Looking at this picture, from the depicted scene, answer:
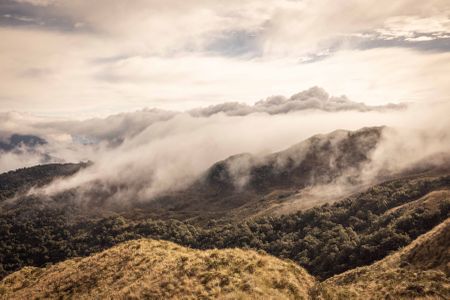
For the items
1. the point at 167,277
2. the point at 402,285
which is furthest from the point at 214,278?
the point at 402,285

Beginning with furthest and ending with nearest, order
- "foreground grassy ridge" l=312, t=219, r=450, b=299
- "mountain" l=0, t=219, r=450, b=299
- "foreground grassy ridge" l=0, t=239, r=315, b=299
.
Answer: "foreground grassy ridge" l=0, t=239, r=315, b=299 → "mountain" l=0, t=219, r=450, b=299 → "foreground grassy ridge" l=312, t=219, r=450, b=299

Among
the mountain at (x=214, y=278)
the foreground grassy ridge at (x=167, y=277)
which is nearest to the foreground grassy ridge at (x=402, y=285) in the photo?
the mountain at (x=214, y=278)

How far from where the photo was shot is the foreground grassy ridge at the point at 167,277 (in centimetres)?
3294

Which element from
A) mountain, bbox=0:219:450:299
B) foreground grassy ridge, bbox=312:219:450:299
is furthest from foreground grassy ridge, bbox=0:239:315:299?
foreground grassy ridge, bbox=312:219:450:299

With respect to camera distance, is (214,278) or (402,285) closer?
(402,285)

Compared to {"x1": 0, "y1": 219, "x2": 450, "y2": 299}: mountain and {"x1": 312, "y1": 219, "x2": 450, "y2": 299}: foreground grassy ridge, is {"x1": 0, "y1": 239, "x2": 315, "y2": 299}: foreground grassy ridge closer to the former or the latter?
{"x1": 0, "y1": 219, "x2": 450, "y2": 299}: mountain

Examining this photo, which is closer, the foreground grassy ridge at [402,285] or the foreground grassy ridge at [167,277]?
the foreground grassy ridge at [402,285]

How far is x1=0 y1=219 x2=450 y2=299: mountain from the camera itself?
3250 centimetres

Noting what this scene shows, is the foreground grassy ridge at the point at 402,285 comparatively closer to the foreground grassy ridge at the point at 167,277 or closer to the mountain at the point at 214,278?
the mountain at the point at 214,278

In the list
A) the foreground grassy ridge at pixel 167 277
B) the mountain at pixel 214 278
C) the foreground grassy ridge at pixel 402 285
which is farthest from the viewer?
the foreground grassy ridge at pixel 167 277

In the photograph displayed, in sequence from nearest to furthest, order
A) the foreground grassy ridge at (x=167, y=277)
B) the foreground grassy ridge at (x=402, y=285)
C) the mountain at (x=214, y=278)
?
1. the foreground grassy ridge at (x=402, y=285)
2. the mountain at (x=214, y=278)
3. the foreground grassy ridge at (x=167, y=277)

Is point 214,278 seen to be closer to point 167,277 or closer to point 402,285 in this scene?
point 167,277

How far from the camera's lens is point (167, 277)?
36.5 meters

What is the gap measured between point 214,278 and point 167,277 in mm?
5128
